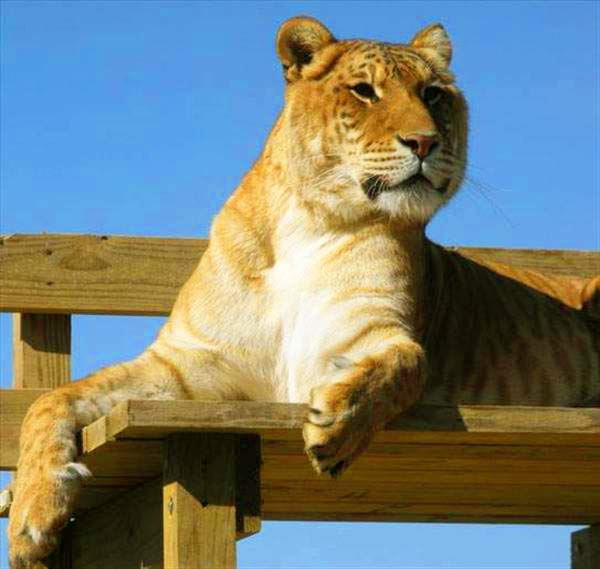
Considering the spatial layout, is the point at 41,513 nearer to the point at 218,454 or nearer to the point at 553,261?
the point at 218,454

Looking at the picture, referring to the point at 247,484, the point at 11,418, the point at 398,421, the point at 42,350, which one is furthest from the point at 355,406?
the point at 42,350

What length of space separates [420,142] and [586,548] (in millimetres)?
1961

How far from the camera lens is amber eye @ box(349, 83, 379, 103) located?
4.91 metres

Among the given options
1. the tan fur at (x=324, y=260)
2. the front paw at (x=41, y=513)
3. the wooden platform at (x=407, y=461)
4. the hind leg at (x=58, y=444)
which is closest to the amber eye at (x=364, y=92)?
the tan fur at (x=324, y=260)

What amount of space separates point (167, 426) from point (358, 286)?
1.10 metres

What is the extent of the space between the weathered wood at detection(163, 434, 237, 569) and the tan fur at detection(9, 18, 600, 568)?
40 cm

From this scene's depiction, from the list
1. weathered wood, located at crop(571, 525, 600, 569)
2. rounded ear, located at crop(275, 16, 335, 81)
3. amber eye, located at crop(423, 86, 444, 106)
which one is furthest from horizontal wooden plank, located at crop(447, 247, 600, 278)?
rounded ear, located at crop(275, 16, 335, 81)

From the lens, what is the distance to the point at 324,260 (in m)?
4.84

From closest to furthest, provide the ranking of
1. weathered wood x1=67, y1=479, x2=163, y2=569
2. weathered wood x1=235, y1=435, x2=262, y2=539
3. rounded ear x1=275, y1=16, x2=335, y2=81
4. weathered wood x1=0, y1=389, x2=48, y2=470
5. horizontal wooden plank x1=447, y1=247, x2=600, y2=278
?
weathered wood x1=235, y1=435, x2=262, y2=539 < weathered wood x1=67, y1=479, x2=163, y2=569 < rounded ear x1=275, y1=16, x2=335, y2=81 < weathered wood x1=0, y1=389, x2=48, y2=470 < horizontal wooden plank x1=447, y1=247, x2=600, y2=278

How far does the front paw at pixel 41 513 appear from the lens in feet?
13.5

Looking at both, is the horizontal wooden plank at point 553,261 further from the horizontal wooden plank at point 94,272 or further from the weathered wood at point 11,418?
the weathered wood at point 11,418

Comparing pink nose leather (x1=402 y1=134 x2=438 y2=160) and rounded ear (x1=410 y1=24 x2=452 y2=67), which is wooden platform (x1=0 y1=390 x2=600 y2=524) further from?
rounded ear (x1=410 y1=24 x2=452 y2=67)

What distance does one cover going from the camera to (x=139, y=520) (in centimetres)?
467

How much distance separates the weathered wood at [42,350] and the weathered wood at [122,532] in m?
0.57
